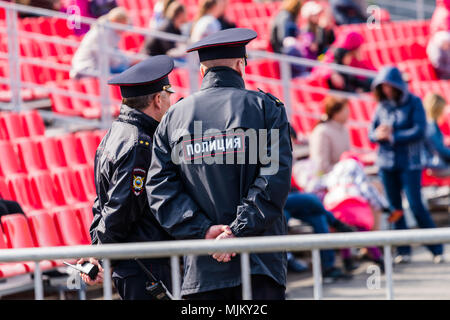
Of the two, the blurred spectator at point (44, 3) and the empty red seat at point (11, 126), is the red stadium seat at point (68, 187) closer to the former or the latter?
the empty red seat at point (11, 126)

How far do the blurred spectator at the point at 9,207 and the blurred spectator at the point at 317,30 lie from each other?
621 cm

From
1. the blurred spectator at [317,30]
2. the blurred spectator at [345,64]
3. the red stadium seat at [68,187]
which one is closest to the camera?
the red stadium seat at [68,187]

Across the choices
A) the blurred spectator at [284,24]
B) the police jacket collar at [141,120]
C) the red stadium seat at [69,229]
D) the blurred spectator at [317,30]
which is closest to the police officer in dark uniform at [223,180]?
the police jacket collar at [141,120]

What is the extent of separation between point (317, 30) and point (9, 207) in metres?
6.67

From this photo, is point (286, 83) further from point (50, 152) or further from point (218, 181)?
point (218, 181)

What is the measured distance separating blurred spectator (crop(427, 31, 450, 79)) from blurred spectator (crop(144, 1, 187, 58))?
4078mm

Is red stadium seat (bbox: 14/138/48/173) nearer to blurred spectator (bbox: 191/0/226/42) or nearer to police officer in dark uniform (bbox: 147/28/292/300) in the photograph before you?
blurred spectator (bbox: 191/0/226/42)

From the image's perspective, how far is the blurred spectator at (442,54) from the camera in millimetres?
12594

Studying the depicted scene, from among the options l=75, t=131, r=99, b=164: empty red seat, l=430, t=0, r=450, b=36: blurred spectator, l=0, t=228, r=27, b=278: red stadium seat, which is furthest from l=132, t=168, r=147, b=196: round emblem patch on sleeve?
l=430, t=0, r=450, b=36: blurred spectator

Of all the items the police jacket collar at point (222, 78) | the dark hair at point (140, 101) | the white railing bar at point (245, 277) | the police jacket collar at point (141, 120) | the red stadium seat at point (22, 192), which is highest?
the police jacket collar at point (222, 78)

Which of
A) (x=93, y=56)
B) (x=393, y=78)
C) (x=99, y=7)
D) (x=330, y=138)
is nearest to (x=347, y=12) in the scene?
(x=99, y=7)

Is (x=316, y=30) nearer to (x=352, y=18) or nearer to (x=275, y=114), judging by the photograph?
(x=352, y=18)

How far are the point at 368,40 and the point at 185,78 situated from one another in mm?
4572

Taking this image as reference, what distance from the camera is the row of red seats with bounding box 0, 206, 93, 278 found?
5.96 m
